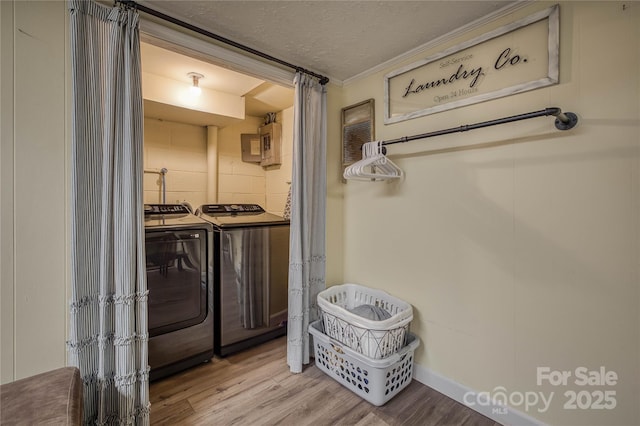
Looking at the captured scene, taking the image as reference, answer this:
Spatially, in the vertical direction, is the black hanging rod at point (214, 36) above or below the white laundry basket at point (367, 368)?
above

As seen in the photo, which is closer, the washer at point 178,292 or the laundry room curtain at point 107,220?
the laundry room curtain at point 107,220

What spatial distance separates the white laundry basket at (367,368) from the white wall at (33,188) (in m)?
1.44

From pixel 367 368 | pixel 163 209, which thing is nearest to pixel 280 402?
pixel 367 368

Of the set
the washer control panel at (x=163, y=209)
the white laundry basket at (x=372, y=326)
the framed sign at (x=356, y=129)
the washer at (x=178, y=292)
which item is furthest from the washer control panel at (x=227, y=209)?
the white laundry basket at (x=372, y=326)

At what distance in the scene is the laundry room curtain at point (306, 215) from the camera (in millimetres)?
2008

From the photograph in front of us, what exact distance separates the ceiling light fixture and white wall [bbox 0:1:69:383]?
3.68 ft

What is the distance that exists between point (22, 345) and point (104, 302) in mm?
325

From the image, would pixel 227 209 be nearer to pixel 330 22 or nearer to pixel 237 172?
pixel 237 172

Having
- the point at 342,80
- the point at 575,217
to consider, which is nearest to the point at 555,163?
the point at 575,217

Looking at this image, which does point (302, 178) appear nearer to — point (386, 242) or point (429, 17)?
point (386, 242)

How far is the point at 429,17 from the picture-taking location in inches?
60.9

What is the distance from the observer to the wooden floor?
154cm

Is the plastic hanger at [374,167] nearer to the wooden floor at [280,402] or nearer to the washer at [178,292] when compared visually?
the washer at [178,292]

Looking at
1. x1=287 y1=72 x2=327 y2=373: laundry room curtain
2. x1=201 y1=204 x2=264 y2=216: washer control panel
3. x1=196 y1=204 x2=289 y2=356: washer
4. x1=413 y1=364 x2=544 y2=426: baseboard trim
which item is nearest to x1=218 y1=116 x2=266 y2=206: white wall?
x1=201 y1=204 x2=264 y2=216: washer control panel
